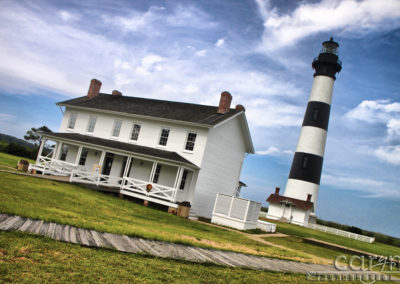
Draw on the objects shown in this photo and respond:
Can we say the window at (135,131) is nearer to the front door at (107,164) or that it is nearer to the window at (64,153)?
the front door at (107,164)

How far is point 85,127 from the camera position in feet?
86.8

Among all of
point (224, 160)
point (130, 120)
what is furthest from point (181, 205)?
point (130, 120)

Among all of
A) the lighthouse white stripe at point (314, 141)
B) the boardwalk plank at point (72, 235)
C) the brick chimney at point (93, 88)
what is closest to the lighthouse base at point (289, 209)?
the lighthouse white stripe at point (314, 141)

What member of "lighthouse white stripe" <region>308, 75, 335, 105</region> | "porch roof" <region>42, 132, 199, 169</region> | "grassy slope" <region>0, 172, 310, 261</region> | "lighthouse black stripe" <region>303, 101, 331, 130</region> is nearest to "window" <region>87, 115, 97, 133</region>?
"porch roof" <region>42, 132, 199, 169</region>

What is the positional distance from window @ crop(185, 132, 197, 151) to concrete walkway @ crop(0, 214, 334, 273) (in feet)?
46.0

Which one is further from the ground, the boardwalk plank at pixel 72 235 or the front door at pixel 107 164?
the front door at pixel 107 164

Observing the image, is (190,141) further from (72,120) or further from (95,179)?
(72,120)

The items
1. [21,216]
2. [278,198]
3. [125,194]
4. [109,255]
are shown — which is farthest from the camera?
[278,198]

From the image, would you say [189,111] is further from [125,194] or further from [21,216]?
[21,216]

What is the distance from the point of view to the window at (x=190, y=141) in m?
22.1

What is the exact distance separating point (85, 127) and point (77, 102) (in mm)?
2404

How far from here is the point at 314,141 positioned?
36.0 m

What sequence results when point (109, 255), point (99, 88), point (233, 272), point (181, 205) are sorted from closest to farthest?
point (109, 255) < point (233, 272) < point (181, 205) < point (99, 88)

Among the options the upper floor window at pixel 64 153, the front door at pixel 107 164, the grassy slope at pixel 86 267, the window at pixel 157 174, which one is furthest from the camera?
the upper floor window at pixel 64 153
